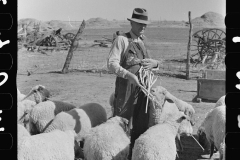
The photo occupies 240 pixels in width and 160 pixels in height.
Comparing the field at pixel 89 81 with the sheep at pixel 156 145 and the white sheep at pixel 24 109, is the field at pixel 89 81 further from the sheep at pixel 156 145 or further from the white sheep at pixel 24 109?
the white sheep at pixel 24 109

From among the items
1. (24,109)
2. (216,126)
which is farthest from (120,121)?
(24,109)

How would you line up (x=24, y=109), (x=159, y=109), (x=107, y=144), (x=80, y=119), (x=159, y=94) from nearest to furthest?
1. (x=107, y=144)
2. (x=159, y=109)
3. (x=159, y=94)
4. (x=80, y=119)
5. (x=24, y=109)

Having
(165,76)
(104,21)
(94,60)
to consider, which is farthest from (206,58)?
(104,21)

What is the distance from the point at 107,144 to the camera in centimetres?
382

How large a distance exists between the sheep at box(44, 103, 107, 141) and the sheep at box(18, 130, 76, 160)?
26.1 inches

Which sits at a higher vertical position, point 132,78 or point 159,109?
point 132,78

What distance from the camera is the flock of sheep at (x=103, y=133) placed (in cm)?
370

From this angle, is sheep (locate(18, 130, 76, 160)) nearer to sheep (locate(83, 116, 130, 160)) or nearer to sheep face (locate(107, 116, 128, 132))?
sheep (locate(83, 116, 130, 160))

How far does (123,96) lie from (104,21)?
207 ft

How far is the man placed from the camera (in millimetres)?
4242

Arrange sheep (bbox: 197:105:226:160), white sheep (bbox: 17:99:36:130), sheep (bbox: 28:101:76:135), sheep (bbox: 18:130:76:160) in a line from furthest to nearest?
white sheep (bbox: 17:99:36:130), sheep (bbox: 28:101:76:135), sheep (bbox: 197:105:226:160), sheep (bbox: 18:130:76:160)

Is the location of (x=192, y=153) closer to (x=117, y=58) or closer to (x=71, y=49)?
(x=117, y=58)

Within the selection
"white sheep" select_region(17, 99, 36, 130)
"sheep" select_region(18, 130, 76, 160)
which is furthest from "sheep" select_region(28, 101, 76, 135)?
"sheep" select_region(18, 130, 76, 160)

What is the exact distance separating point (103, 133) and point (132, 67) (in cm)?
97
